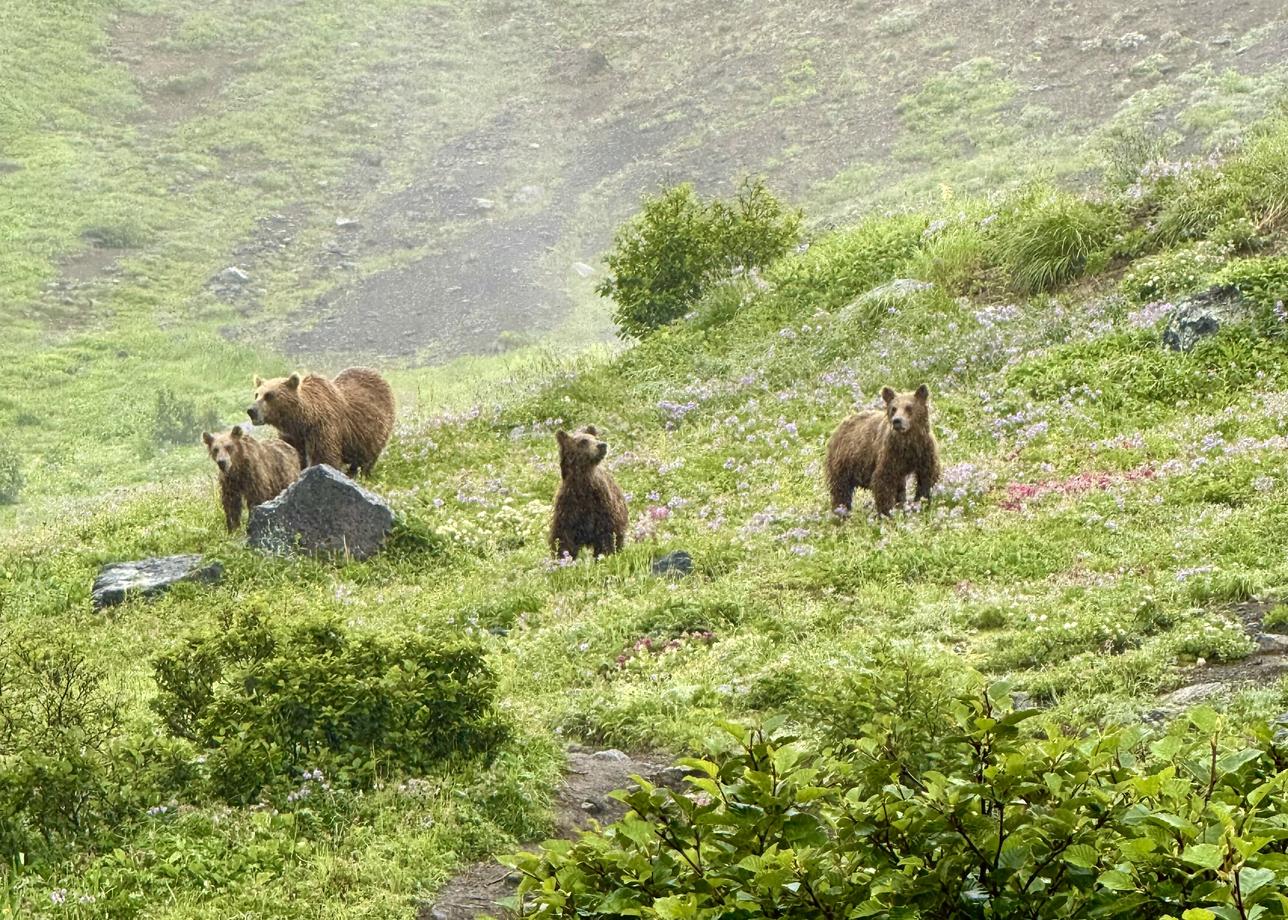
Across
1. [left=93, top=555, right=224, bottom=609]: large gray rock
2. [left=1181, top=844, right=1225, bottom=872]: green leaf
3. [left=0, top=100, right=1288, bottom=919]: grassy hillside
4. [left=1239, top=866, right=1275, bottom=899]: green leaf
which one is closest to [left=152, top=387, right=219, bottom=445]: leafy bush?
[left=0, top=100, right=1288, bottom=919]: grassy hillside

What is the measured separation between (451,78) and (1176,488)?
1904 inches

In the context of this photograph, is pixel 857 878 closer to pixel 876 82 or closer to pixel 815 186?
pixel 815 186

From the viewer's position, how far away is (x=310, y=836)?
308 inches

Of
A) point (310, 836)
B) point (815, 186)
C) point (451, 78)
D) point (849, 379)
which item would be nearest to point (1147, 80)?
point (815, 186)

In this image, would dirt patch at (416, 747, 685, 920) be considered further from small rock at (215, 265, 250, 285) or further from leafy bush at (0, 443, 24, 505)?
small rock at (215, 265, 250, 285)

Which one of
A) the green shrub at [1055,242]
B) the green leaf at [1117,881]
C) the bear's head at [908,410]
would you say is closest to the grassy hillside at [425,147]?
the green shrub at [1055,242]

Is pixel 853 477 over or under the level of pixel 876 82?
under

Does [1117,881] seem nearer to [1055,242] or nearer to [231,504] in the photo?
[231,504]

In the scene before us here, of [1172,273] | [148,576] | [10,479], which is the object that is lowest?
[10,479]

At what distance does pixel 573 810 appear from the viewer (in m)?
8.32

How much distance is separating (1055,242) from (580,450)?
31.0ft

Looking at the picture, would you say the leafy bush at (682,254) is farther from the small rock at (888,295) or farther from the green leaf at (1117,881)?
the green leaf at (1117,881)

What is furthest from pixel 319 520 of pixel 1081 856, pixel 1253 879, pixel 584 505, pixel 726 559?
pixel 1253 879

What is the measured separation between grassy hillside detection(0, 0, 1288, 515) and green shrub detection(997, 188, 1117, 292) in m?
10.1
